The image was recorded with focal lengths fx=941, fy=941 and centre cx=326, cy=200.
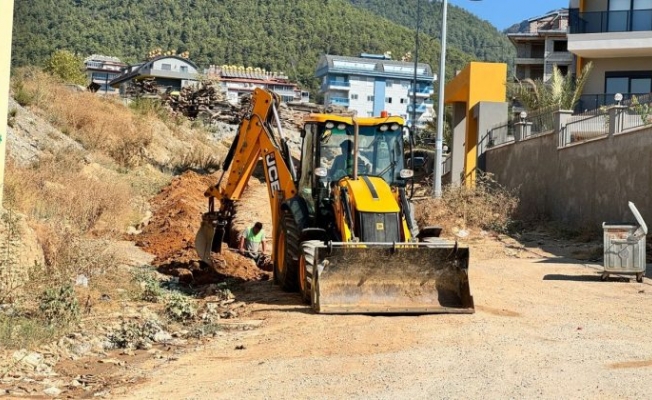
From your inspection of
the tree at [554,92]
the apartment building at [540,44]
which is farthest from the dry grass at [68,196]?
the apartment building at [540,44]

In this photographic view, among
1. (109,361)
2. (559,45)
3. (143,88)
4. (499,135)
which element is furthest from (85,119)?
(559,45)

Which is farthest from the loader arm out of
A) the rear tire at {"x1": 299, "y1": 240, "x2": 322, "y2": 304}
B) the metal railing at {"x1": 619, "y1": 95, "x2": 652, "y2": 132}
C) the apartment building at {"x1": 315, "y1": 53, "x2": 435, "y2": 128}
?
the apartment building at {"x1": 315, "y1": 53, "x2": 435, "y2": 128}

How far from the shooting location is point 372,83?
5635 inches

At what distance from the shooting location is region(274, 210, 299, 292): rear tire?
46.9ft

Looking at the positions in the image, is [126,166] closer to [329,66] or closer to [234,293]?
[234,293]

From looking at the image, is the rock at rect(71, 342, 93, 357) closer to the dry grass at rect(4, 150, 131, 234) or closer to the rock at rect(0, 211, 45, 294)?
the rock at rect(0, 211, 45, 294)

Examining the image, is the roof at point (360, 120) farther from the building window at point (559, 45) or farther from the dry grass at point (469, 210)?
the building window at point (559, 45)

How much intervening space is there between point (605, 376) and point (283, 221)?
6.93m

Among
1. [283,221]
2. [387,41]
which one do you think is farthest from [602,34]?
[387,41]

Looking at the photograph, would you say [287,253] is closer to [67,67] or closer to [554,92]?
[554,92]

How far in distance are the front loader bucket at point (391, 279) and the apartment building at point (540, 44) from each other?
254 feet

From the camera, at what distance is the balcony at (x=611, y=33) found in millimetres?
36812

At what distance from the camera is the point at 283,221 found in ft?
48.7

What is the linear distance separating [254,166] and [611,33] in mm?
24502
